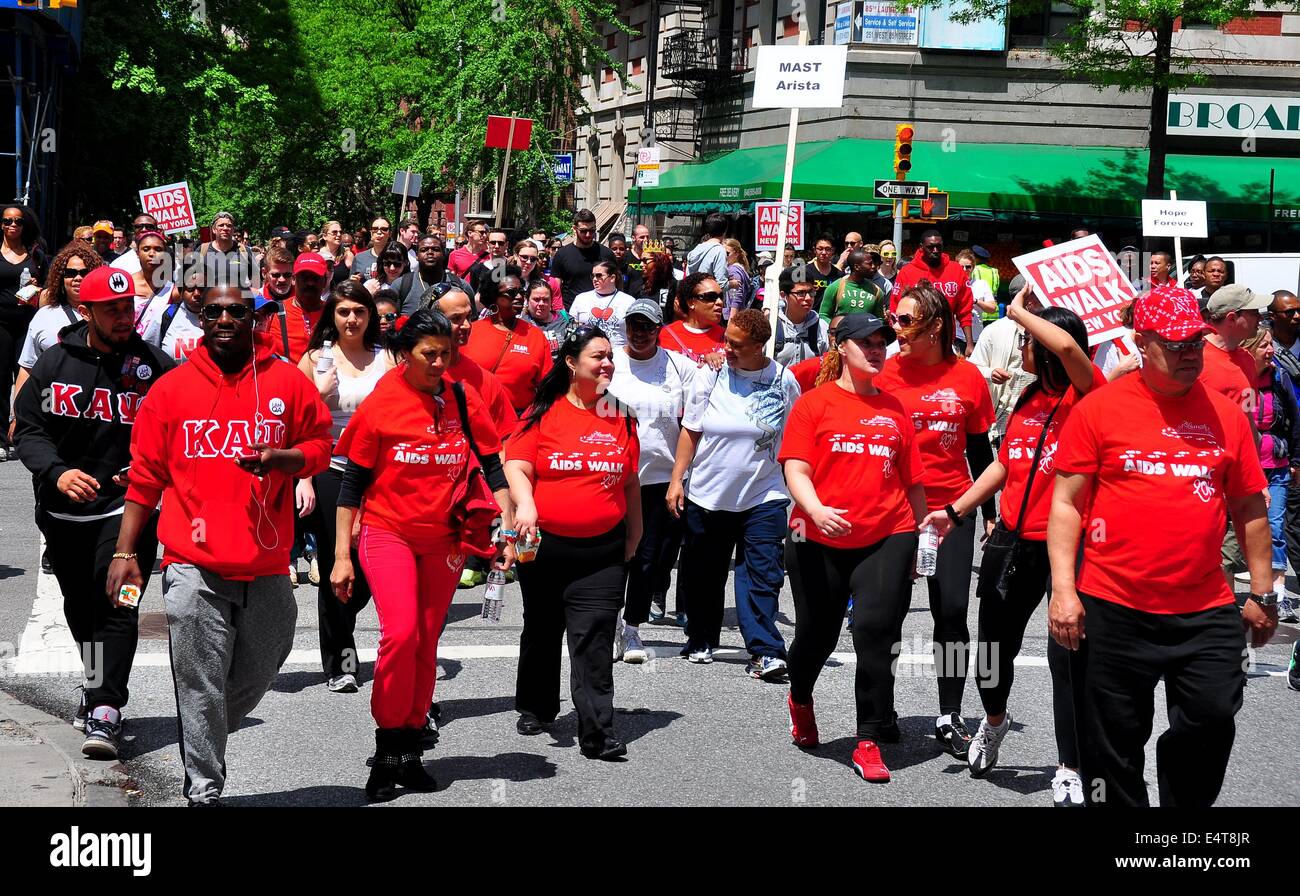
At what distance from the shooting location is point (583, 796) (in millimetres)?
6359

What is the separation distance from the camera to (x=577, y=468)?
7.06m

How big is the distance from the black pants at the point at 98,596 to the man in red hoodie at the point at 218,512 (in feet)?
3.87

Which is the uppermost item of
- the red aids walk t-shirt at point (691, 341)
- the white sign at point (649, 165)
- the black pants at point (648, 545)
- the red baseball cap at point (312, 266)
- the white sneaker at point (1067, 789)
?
the white sign at point (649, 165)

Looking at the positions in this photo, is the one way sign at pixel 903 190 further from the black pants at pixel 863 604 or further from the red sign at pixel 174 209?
the black pants at pixel 863 604

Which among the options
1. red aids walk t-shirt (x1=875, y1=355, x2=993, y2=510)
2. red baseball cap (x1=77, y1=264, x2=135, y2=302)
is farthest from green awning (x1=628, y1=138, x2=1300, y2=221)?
red baseball cap (x1=77, y1=264, x2=135, y2=302)

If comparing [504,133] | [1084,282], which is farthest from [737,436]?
[504,133]

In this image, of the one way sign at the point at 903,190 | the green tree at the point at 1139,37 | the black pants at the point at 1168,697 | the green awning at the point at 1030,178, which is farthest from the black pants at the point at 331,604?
the green awning at the point at 1030,178

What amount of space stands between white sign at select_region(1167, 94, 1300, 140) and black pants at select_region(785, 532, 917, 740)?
25712 mm

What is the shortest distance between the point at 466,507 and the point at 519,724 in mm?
1353

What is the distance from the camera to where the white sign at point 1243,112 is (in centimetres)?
2998

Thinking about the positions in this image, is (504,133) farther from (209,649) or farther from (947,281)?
(209,649)

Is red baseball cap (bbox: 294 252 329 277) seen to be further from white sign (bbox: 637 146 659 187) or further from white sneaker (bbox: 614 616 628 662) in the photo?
white sign (bbox: 637 146 659 187)

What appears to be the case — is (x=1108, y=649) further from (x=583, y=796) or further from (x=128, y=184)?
(x=128, y=184)

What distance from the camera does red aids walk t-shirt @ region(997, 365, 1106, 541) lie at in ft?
20.8
